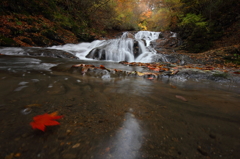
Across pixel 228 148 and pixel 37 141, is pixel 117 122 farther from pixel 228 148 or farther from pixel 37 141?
pixel 228 148

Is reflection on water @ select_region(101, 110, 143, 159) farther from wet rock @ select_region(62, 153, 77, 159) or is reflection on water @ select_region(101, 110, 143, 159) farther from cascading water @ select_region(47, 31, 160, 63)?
cascading water @ select_region(47, 31, 160, 63)

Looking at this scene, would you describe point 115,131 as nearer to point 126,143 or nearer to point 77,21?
point 126,143

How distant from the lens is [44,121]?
660mm

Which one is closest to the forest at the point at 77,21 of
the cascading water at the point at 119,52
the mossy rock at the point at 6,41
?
the mossy rock at the point at 6,41

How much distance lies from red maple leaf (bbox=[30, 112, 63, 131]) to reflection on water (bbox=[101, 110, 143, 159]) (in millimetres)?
343

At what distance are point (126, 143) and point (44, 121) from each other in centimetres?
48

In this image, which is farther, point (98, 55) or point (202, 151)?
point (98, 55)

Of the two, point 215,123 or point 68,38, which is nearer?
point 215,123

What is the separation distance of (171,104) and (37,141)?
99cm

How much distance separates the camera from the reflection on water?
1.59ft

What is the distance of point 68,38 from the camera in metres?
10.4

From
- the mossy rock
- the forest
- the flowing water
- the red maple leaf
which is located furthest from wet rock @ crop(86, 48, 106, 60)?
the red maple leaf

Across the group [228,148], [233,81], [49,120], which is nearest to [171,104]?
[228,148]

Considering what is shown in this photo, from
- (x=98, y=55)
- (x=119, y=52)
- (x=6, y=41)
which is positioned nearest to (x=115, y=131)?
(x=98, y=55)
